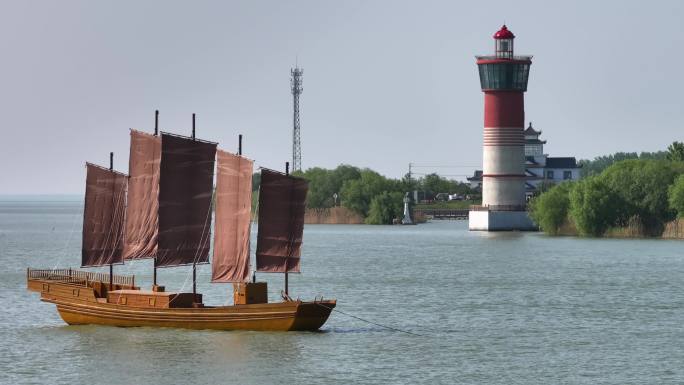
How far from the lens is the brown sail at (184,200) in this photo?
63.0m

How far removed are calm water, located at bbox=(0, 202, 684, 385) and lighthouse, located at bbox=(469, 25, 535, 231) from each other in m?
45.6

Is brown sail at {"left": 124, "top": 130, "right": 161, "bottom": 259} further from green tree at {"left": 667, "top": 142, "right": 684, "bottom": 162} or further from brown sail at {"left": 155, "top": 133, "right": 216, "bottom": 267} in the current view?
green tree at {"left": 667, "top": 142, "right": 684, "bottom": 162}

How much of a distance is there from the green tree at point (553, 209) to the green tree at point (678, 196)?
14.1 metres

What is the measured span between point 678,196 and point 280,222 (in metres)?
76.7

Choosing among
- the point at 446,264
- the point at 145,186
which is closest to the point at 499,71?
the point at 446,264

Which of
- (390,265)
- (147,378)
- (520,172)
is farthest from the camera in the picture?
(520,172)

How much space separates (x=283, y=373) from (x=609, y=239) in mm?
92790

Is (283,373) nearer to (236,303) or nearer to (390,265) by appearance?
(236,303)

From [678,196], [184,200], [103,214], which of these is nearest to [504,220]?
[678,196]

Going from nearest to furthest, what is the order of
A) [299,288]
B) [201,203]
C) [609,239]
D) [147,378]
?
1. [147,378]
2. [201,203]
3. [299,288]
4. [609,239]

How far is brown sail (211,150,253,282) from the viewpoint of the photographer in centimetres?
6144

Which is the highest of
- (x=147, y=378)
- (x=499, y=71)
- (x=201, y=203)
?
(x=499, y=71)

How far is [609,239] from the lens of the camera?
→ 138m

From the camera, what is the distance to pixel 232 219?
6219 centimetres
